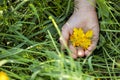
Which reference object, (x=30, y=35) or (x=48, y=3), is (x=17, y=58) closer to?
(x=30, y=35)

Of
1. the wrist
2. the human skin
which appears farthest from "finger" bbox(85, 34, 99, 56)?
the wrist

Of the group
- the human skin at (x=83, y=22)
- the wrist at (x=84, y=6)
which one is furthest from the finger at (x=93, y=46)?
the wrist at (x=84, y=6)

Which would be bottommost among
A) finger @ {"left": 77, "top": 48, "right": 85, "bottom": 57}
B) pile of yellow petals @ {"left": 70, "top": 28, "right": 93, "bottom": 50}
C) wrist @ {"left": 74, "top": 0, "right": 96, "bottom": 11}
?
finger @ {"left": 77, "top": 48, "right": 85, "bottom": 57}

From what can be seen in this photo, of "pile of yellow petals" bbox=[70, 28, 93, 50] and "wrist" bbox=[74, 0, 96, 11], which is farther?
"wrist" bbox=[74, 0, 96, 11]

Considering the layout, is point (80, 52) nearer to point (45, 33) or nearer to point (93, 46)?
point (93, 46)

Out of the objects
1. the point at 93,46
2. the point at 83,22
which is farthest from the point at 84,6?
the point at 93,46

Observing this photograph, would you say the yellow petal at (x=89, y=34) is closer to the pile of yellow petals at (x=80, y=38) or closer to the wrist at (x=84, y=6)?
the pile of yellow petals at (x=80, y=38)

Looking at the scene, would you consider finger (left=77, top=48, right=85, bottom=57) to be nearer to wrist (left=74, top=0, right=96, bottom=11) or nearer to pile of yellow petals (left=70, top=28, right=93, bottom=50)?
pile of yellow petals (left=70, top=28, right=93, bottom=50)
